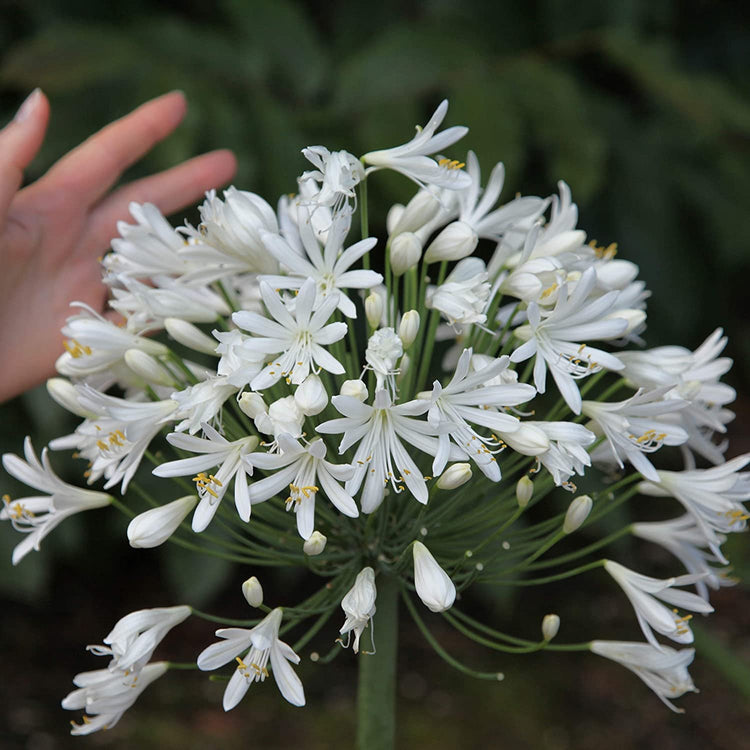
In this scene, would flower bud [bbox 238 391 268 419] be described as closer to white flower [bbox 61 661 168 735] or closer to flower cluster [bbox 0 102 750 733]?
flower cluster [bbox 0 102 750 733]

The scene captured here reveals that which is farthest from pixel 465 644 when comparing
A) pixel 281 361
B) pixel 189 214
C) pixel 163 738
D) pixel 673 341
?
pixel 281 361

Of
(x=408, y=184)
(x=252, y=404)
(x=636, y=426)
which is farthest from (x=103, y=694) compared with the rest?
(x=408, y=184)

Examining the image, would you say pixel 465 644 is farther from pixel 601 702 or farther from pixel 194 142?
pixel 194 142

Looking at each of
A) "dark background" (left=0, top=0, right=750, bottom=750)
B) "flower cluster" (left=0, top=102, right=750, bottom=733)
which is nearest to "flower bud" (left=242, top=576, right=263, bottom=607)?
"flower cluster" (left=0, top=102, right=750, bottom=733)

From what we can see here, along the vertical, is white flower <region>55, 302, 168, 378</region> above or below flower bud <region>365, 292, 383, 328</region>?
below

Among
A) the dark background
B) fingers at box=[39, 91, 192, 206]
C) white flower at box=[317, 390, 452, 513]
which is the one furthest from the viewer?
the dark background

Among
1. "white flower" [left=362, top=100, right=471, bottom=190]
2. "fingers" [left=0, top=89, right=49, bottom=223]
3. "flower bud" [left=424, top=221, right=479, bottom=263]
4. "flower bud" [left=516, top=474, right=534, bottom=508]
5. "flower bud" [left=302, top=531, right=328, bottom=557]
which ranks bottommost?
"flower bud" [left=302, top=531, right=328, bottom=557]
